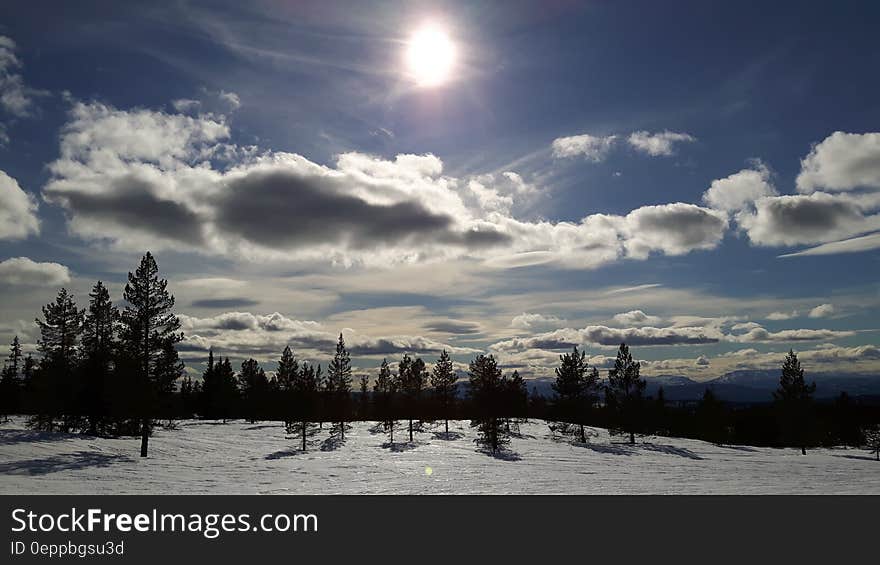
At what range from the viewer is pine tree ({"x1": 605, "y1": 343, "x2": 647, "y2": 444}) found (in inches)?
2402

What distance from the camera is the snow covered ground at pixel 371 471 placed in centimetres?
2352

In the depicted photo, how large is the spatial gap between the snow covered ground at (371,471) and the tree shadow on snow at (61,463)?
0.16ft

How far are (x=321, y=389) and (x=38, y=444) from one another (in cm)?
3732

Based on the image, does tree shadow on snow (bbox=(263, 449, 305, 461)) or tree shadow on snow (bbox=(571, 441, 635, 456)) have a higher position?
tree shadow on snow (bbox=(263, 449, 305, 461))

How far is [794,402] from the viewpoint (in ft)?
197

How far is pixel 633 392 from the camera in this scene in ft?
204

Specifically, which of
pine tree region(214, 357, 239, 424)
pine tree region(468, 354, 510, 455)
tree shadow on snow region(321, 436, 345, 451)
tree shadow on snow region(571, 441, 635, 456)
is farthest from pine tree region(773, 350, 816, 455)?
pine tree region(214, 357, 239, 424)

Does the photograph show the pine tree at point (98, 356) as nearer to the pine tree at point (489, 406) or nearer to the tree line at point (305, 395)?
the tree line at point (305, 395)

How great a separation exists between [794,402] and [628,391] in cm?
1849

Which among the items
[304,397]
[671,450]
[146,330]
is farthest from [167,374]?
[671,450]

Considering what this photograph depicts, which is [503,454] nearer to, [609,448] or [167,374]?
[609,448]

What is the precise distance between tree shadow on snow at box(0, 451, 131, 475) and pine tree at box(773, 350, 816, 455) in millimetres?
64998

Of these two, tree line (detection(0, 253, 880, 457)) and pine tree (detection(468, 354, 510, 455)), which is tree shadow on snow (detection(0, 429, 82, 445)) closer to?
tree line (detection(0, 253, 880, 457))
